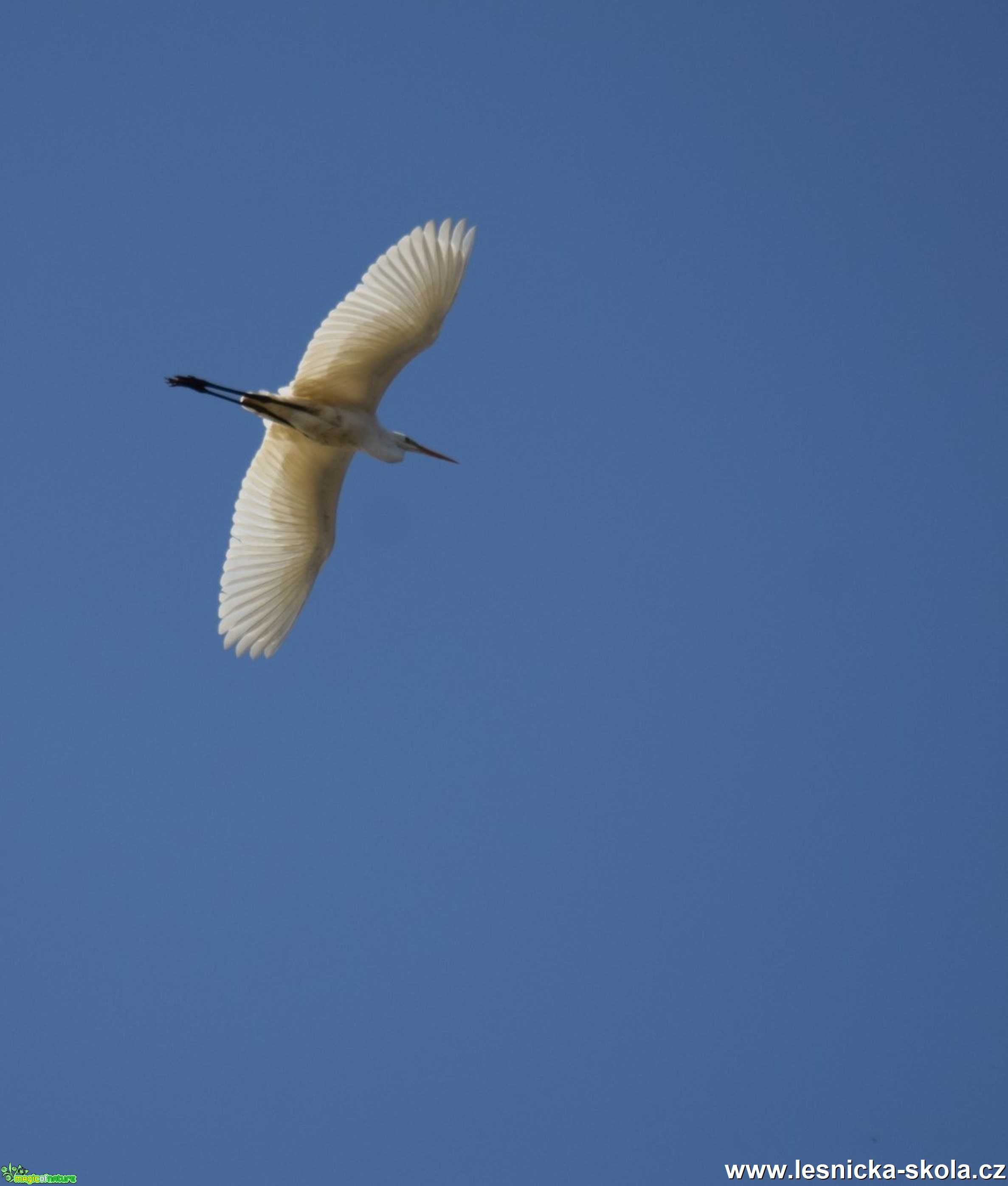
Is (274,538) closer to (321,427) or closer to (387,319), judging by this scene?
(321,427)

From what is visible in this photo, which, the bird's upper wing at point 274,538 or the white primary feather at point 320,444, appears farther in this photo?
the bird's upper wing at point 274,538

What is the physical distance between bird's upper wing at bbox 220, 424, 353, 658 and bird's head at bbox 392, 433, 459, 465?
26 centimetres

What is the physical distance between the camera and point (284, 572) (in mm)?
10484

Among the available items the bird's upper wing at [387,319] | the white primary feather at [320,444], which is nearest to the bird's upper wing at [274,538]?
the white primary feather at [320,444]

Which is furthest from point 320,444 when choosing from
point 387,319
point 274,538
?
point 387,319

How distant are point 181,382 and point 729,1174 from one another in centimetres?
559

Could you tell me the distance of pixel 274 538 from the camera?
10.4 m

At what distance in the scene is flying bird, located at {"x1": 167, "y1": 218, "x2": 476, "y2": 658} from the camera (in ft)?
30.2

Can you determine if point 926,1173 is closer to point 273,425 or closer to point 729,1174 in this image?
point 729,1174

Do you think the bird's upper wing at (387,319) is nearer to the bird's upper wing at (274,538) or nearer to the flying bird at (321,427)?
the flying bird at (321,427)

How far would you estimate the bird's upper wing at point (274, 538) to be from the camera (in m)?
10.3

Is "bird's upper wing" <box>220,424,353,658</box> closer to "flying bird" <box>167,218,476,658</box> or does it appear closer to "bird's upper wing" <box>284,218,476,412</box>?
"flying bird" <box>167,218,476,658</box>

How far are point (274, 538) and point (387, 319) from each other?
1.63 m

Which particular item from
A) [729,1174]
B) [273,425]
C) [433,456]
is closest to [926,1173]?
[729,1174]
